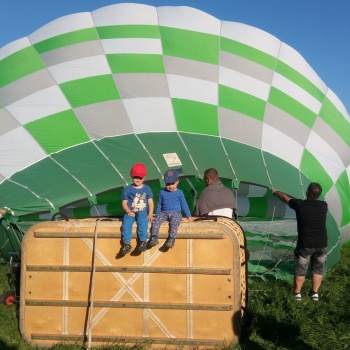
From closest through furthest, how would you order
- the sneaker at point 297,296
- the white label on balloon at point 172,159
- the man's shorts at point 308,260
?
1. the sneaker at point 297,296
2. the man's shorts at point 308,260
3. the white label on balloon at point 172,159

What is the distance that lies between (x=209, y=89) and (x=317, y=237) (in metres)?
2.40

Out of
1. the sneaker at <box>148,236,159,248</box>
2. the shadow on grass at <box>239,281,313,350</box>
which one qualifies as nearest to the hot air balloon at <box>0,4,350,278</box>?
the shadow on grass at <box>239,281,313,350</box>

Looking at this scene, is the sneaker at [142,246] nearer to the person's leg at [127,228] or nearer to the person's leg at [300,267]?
the person's leg at [127,228]

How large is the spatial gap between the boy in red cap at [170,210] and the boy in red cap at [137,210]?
0.06 metres

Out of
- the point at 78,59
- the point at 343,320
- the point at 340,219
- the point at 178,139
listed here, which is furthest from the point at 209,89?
the point at 343,320

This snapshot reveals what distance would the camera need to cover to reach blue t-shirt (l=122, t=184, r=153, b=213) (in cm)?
390

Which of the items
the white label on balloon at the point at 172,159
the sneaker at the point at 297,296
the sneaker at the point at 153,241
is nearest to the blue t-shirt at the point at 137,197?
the sneaker at the point at 153,241

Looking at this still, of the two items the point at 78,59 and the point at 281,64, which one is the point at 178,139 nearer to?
the point at 78,59

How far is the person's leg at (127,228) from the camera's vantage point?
12.5 ft

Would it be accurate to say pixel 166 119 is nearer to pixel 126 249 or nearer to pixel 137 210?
pixel 137 210

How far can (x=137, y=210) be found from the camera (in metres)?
3.88

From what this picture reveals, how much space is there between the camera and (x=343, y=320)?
4535mm

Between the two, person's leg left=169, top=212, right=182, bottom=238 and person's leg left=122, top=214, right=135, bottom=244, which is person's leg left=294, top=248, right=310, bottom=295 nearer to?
person's leg left=169, top=212, right=182, bottom=238

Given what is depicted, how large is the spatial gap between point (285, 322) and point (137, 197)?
1532 millimetres
